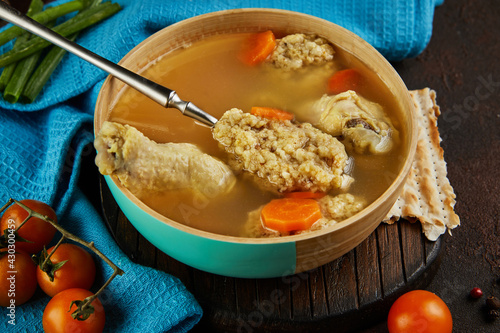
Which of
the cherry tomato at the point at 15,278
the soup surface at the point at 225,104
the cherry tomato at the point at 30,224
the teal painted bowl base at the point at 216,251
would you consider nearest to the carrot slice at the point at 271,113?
the soup surface at the point at 225,104

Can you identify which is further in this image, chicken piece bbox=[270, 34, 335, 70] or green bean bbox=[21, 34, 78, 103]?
green bean bbox=[21, 34, 78, 103]

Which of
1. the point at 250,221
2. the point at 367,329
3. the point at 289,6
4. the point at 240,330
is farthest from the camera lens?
the point at 289,6

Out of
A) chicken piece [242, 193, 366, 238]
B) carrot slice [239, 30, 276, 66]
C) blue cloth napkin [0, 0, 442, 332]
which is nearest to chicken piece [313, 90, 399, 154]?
chicken piece [242, 193, 366, 238]

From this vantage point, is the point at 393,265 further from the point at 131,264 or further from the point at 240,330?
the point at 131,264

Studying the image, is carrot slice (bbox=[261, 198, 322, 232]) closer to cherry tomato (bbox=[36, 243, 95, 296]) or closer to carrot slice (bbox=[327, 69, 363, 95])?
carrot slice (bbox=[327, 69, 363, 95])

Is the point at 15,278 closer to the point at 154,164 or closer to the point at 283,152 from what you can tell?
the point at 154,164

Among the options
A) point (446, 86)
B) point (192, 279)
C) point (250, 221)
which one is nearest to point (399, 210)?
point (250, 221)

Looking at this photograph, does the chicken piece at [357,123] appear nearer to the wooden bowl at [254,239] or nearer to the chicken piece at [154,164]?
the wooden bowl at [254,239]
